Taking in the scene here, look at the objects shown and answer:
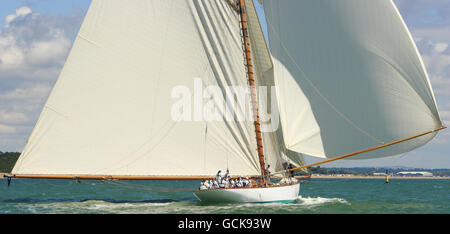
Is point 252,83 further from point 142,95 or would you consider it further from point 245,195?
point 245,195

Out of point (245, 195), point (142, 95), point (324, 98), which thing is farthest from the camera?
point (142, 95)

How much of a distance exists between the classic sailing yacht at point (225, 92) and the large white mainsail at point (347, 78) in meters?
0.06

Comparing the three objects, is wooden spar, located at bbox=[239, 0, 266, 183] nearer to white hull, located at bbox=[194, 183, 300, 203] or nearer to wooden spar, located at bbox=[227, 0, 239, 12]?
wooden spar, located at bbox=[227, 0, 239, 12]

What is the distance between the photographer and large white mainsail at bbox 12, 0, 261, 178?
3406 centimetres

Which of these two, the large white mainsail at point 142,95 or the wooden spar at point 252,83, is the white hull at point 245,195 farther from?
the large white mainsail at point 142,95

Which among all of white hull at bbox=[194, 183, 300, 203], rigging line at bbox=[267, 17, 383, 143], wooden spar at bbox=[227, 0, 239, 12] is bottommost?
white hull at bbox=[194, 183, 300, 203]

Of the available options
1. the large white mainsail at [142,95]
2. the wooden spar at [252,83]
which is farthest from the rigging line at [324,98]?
the large white mainsail at [142,95]

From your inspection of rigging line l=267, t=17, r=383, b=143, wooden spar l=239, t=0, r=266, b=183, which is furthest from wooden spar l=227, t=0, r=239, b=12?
rigging line l=267, t=17, r=383, b=143

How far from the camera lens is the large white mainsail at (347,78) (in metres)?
30.6

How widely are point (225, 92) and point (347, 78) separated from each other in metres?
7.81

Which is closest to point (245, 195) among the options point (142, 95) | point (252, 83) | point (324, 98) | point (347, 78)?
point (252, 83)

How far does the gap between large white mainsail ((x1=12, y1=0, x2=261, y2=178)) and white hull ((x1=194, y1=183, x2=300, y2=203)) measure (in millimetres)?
1333

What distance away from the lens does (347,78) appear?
32.4 m
